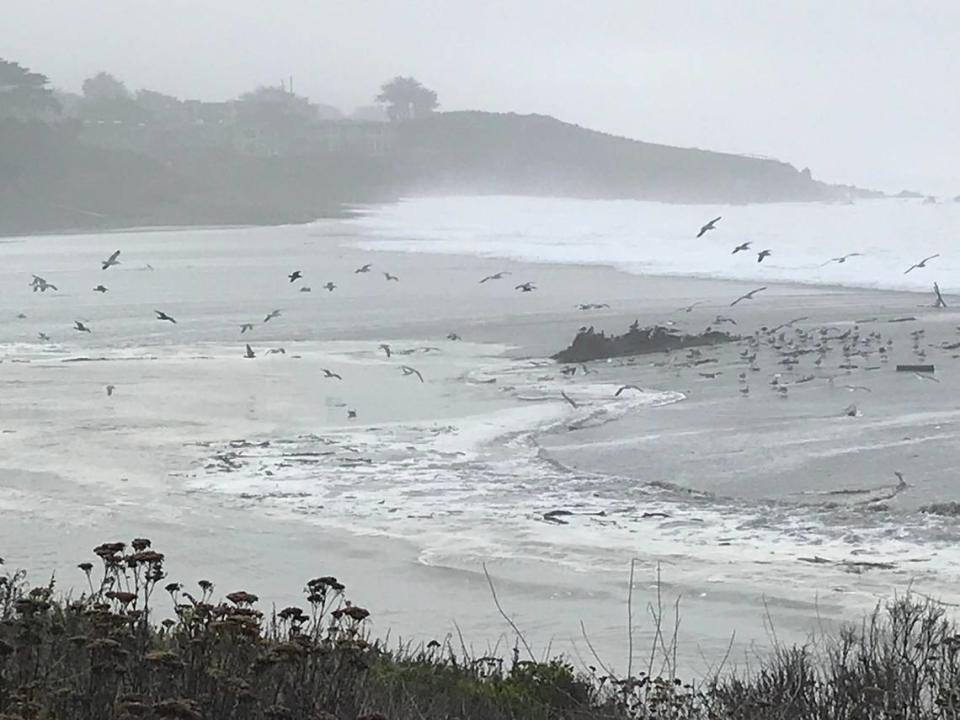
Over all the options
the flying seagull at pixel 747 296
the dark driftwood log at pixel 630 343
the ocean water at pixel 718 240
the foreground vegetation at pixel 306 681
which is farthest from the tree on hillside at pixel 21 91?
the foreground vegetation at pixel 306 681

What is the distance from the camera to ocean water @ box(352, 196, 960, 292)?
3619 centimetres

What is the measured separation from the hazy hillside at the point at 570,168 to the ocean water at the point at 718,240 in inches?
1546

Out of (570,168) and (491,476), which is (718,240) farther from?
(570,168)

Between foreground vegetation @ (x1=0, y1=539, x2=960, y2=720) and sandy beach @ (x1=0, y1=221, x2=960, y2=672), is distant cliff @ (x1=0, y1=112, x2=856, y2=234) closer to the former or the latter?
sandy beach @ (x1=0, y1=221, x2=960, y2=672)

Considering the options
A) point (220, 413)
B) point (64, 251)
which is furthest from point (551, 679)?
point (64, 251)

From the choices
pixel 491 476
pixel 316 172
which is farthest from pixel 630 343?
pixel 316 172

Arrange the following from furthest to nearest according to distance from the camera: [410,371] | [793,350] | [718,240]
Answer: [718,240]
[793,350]
[410,371]

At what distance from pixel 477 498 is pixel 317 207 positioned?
306ft

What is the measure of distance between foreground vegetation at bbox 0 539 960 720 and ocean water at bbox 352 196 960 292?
26.1 m

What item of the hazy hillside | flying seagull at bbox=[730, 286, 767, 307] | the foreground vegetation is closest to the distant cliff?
the hazy hillside

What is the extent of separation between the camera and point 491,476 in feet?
35.0

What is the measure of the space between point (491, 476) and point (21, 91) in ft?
361

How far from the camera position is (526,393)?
15328mm

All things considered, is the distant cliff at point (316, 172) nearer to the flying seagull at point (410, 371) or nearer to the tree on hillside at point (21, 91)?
the tree on hillside at point (21, 91)
